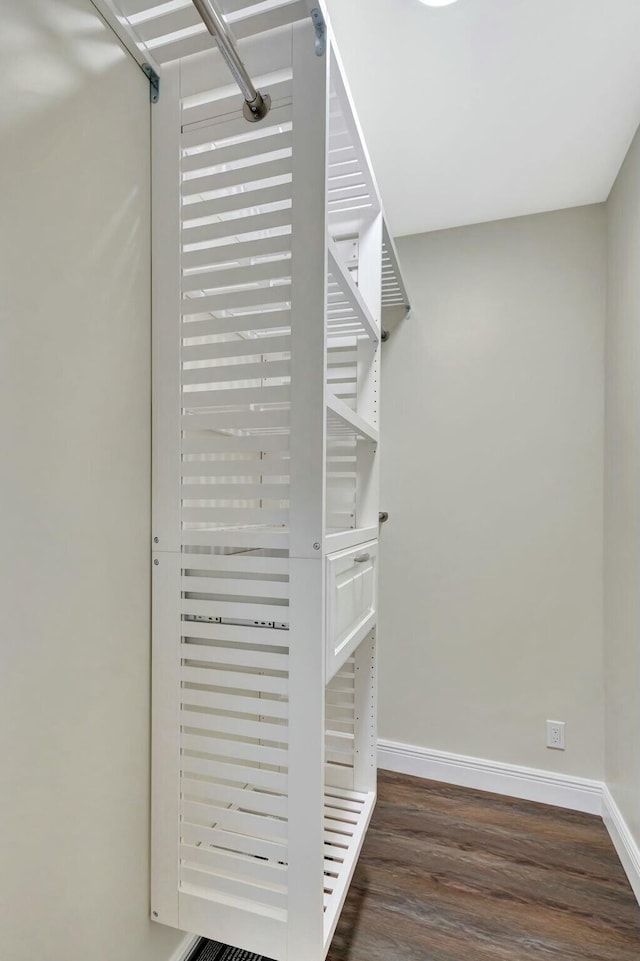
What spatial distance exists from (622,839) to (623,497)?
1180mm

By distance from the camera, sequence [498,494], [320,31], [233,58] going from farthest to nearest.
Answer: [498,494] < [320,31] < [233,58]

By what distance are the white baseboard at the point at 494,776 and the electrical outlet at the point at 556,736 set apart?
11 cm

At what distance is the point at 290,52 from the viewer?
1.05 m

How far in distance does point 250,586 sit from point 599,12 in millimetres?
1672

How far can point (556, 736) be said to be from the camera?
2127 mm

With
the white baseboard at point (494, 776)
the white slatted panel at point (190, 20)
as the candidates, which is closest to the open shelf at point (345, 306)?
the white slatted panel at point (190, 20)

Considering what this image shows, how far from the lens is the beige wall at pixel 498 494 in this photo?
6.98 feet

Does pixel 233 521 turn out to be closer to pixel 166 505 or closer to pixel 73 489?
pixel 166 505

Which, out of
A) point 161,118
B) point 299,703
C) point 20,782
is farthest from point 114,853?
point 161,118

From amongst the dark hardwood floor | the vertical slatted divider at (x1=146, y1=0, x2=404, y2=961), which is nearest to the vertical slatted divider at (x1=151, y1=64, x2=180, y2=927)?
the vertical slatted divider at (x1=146, y1=0, x2=404, y2=961)

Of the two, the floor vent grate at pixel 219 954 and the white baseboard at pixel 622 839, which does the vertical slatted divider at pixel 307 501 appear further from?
the white baseboard at pixel 622 839

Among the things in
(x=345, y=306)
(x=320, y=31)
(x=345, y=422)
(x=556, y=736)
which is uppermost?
(x=320, y=31)

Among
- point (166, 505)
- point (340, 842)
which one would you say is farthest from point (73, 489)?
point (340, 842)

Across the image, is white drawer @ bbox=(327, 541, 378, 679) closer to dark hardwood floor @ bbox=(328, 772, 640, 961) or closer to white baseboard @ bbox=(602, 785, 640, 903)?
dark hardwood floor @ bbox=(328, 772, 640, 961)
